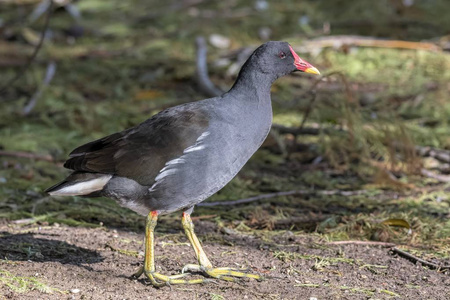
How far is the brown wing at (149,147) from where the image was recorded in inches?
145

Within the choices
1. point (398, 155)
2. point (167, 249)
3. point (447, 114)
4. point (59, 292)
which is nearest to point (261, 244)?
point (167, 249)

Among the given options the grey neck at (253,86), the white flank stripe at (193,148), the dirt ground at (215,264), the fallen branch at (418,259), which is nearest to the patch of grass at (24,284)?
the dirt ground at (215,264)

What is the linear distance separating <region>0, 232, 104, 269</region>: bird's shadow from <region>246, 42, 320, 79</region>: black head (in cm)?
145

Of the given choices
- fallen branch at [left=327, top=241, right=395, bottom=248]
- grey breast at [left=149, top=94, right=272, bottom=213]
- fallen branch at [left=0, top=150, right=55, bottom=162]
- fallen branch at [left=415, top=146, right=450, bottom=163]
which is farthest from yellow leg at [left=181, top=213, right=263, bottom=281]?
fallen branch at [left=415, top=146, right=450, bottom=163]

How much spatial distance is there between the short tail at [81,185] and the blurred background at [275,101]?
880 millimetres

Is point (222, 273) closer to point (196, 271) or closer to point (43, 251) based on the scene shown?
point (196, 271)

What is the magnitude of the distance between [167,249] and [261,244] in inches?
23.4

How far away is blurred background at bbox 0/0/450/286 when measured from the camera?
4953mm

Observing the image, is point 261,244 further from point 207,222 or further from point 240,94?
point 240,94

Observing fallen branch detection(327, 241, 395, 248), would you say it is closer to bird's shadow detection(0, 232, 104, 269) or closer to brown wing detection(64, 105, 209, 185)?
brown wing detection(64, 105, 209, 185)

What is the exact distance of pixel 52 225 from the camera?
464 centimetres

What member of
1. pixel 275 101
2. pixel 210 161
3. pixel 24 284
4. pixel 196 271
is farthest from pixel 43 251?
pixel 275 101

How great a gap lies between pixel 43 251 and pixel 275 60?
177 cm

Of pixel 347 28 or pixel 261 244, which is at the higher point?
pixel 347 28
